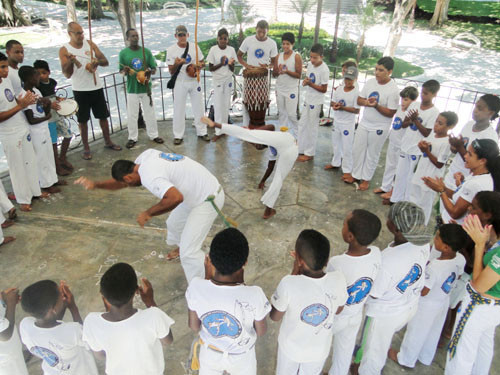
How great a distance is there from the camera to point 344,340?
2.83m

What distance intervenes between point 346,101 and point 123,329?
4.71 meters

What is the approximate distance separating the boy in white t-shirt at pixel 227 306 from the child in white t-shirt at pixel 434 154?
2.97 meters

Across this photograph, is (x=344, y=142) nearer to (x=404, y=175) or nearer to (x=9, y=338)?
(x=404, y=175)

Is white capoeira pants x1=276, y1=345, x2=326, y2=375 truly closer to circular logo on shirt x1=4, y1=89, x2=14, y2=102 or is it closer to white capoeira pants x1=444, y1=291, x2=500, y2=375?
white capoeira pants x1=444, y1=291, x2=500, y2=375

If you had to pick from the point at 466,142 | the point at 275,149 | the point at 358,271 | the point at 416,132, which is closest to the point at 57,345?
the point at 358,271

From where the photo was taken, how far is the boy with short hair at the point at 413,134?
4.73m

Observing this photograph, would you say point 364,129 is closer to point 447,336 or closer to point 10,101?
point 447,336

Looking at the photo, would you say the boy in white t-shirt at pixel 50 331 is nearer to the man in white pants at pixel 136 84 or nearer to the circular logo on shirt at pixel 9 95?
the circular logo on shirt at pixel 9 95

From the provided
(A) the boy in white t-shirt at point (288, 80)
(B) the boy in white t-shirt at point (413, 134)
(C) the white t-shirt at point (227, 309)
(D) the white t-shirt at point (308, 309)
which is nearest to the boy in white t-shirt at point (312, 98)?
(A) the boy in white t-shirt at point (288, 80)

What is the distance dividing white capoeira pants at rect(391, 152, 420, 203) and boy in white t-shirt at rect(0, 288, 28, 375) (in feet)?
14.8

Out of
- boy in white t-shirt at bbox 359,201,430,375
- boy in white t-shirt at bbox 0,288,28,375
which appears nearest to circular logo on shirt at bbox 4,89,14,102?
boy in white t-shirt at bbox 0,288,28,375

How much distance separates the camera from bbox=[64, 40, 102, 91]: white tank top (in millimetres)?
5887

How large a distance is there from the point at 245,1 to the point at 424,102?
1008 inches

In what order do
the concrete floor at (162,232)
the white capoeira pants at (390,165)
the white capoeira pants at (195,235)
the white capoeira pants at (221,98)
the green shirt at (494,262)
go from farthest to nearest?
the white capoeira pants at (221,98), the white capoeira pants at (390,165), the concrete floor at (162,232), the white capoeira pants at (195,235), the green shirt at (494,262)
